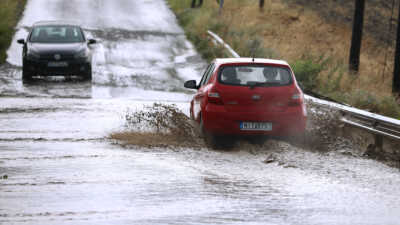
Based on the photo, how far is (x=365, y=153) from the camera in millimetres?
11242

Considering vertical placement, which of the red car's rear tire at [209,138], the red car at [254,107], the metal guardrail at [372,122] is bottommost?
the red car's rear tire at [209,138]

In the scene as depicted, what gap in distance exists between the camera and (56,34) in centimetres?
2202

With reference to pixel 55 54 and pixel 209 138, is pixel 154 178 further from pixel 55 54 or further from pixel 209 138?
pixel 55 54

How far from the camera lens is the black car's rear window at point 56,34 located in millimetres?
21719

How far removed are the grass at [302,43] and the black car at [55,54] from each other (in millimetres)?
6521

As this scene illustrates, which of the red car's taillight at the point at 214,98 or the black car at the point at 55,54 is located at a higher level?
the red car's taillight at the point at 214,98

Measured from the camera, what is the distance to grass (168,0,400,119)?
19.8 m

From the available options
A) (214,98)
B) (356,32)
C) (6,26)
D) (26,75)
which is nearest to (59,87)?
(26,75)

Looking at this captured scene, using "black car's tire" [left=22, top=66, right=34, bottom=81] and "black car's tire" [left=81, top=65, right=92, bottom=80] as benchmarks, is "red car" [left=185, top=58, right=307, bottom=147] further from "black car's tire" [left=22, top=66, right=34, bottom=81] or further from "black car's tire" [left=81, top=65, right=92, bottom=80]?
"black car's tire" [left=22, top=66, right=34, bottom=81]

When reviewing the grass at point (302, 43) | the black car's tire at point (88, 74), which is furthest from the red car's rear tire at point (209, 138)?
the black car's tire at point (88, 74)

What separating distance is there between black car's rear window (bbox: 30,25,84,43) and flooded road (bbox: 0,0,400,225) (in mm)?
4707

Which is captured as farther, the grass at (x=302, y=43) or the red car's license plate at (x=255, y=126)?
the grass at (x=302, y=43)

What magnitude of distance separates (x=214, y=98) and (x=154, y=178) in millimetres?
2846

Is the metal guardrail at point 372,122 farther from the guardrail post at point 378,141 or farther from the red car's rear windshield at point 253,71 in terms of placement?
the red car's rear windshield at point 253,71
